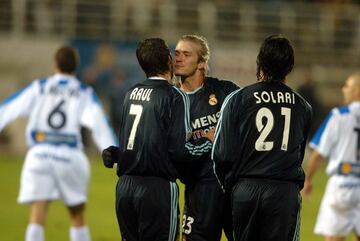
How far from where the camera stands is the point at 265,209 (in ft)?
22.7

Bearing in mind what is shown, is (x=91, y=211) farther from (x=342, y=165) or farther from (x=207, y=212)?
(x=207, y=212)

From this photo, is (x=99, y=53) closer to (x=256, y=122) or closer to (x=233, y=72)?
(x=233, y=72)

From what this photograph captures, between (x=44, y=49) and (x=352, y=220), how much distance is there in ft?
51.7

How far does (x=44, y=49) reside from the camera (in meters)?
24.9

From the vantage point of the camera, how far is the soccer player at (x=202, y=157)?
301 inches

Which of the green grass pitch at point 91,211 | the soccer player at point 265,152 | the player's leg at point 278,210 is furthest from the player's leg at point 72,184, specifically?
the player's leg at point 278,210

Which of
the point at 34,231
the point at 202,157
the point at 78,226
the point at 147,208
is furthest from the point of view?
the point at 78,226

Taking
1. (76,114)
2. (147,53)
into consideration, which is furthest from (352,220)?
(147,53)

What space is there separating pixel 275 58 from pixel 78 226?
14.0 feet

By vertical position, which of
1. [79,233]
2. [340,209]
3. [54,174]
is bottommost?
[79,233]

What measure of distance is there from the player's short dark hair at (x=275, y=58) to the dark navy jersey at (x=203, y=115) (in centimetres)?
86

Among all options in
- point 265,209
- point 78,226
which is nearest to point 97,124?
point 78,226

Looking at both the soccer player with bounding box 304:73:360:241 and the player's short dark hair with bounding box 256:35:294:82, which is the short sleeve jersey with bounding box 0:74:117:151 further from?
the player's short dark hair with bounding box 256:35:294:82

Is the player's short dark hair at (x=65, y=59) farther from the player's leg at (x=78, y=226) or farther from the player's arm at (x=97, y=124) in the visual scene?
the player's leg at (x=78, y=226)
